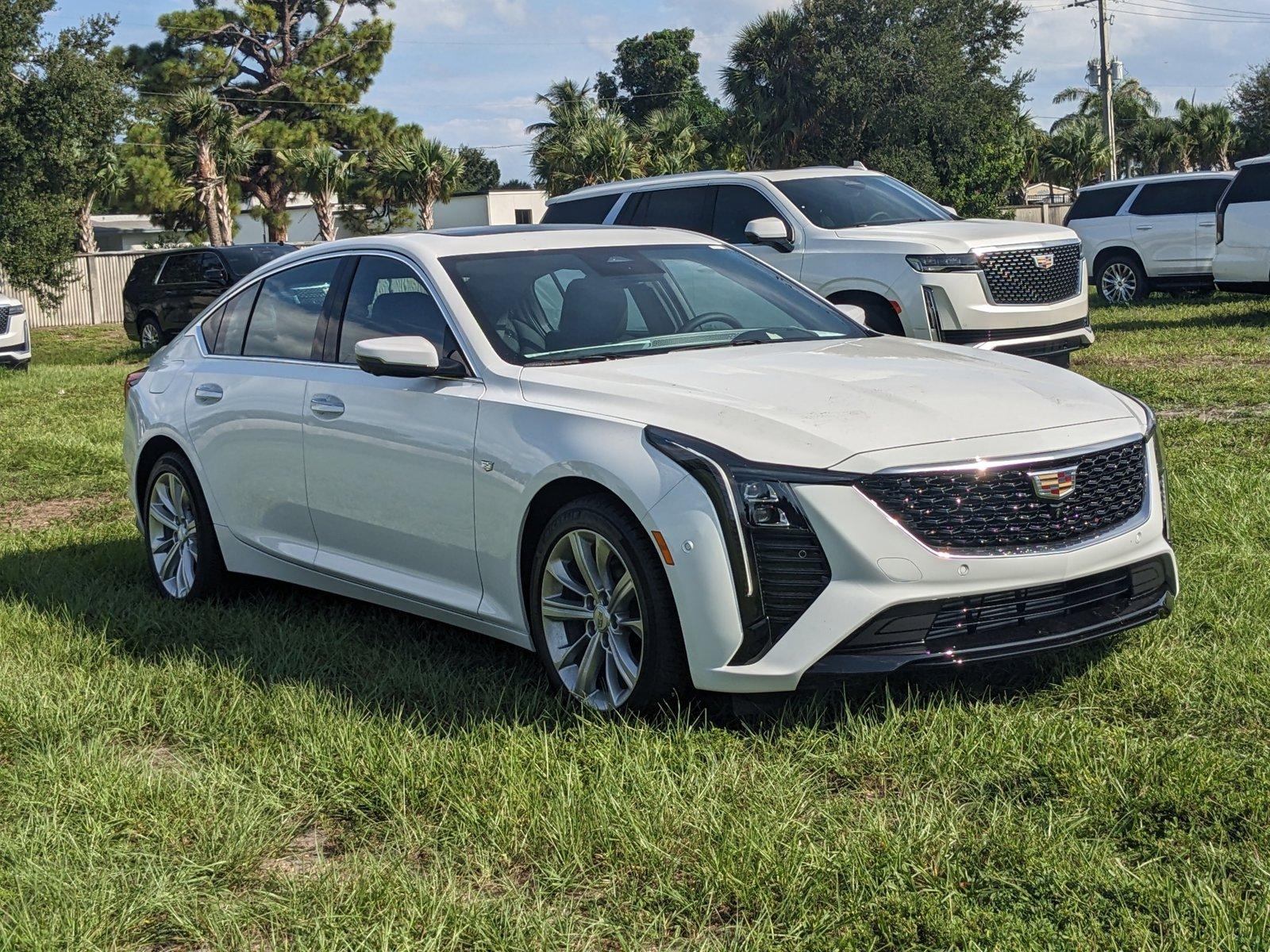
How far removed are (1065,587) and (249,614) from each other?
136 inches

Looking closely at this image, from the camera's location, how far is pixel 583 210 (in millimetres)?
13383

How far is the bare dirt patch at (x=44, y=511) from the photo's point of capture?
29.0 ft

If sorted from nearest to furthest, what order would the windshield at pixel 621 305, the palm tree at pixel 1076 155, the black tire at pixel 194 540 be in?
1. the windshield at pixel 621 305
2. the black tire at pixel 194 540
3. the palm tree at pixel 1076 155

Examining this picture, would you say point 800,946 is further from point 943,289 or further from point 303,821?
point 943,289

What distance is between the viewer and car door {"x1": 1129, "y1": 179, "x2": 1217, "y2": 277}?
21.0 m

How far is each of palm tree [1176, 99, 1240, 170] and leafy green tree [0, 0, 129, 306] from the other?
54.7 meters

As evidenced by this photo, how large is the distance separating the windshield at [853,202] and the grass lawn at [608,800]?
20.7 feet

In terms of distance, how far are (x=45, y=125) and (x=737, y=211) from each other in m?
18.0

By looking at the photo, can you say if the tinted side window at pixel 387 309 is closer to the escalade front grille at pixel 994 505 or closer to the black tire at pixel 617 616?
the black tire at pixel 617 616

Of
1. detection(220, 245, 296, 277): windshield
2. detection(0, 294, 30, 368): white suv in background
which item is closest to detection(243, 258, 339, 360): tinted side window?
detection(0, 294, 30, 368): white suv in background

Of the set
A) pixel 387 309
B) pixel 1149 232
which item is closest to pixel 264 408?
pixel 387 309

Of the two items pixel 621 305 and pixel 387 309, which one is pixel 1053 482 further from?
pixel 387 309

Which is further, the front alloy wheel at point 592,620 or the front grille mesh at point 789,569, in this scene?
the front alloy wheel at point 592,620

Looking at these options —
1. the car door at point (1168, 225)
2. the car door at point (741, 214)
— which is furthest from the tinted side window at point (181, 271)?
the car door at point (1168, 225)
